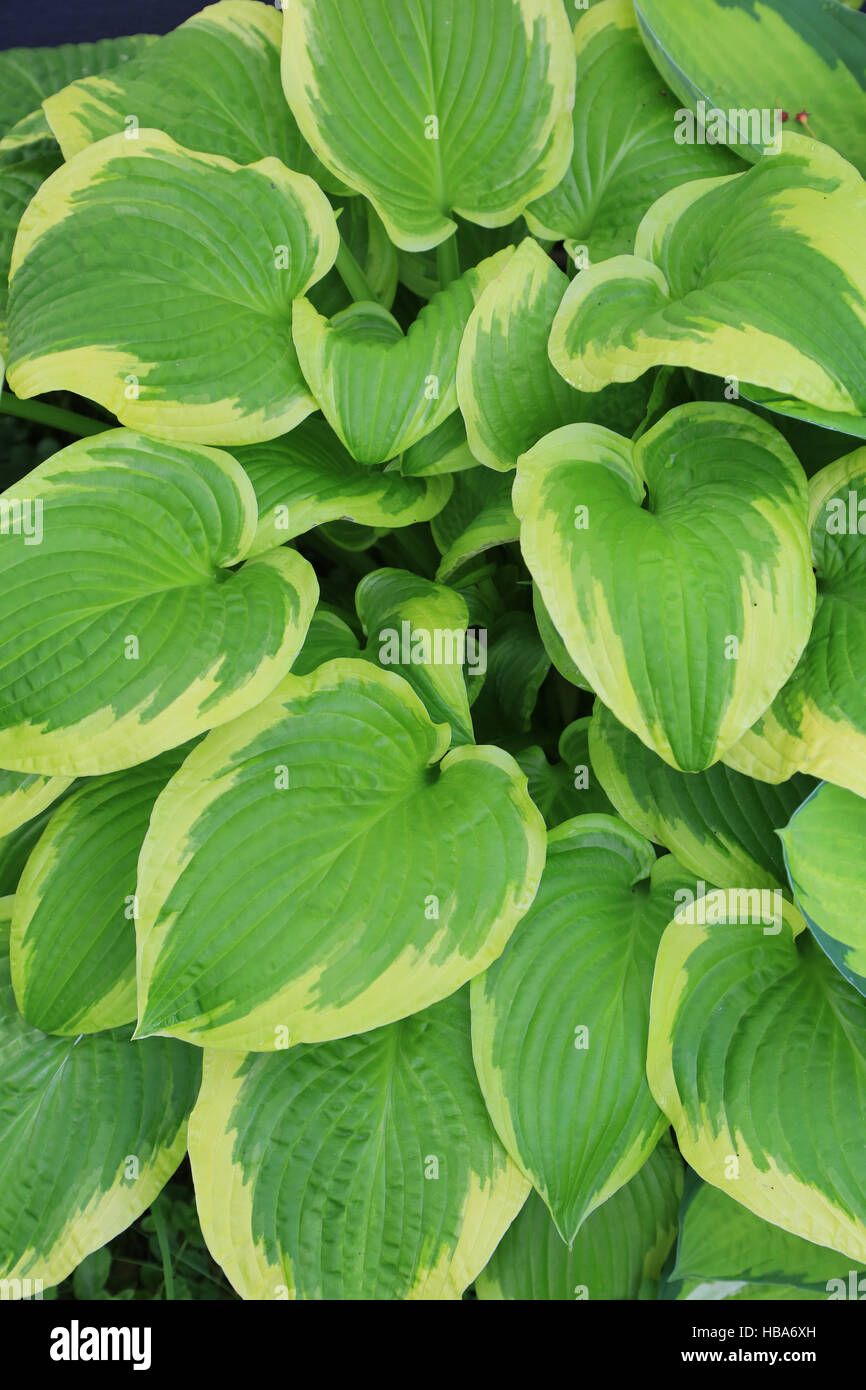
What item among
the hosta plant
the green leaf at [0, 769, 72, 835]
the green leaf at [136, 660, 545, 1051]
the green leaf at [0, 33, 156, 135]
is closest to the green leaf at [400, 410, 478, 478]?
the hosta plant

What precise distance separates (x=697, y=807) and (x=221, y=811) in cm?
43

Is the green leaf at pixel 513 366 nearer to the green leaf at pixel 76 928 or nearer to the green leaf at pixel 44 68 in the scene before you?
the green leaf at pixel 76 928

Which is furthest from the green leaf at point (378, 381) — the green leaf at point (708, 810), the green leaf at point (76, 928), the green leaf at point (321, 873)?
the green leaf at point (76, 928)

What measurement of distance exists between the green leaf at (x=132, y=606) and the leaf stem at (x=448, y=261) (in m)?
0.38

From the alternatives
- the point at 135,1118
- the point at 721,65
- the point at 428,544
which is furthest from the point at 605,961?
the point at 721,65

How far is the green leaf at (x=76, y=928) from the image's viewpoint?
96 cm

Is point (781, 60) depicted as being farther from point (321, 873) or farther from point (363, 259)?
point (321, 873)

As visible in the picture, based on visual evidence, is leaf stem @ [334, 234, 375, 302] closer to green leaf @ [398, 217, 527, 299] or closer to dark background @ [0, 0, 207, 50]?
green leaf @ [398, 217, 527, 299]

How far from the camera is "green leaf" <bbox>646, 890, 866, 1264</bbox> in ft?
2.81

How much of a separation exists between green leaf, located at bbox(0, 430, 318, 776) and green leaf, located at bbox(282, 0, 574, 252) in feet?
1.11

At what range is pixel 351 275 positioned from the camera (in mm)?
1155

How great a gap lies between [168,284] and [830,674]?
0.68m
